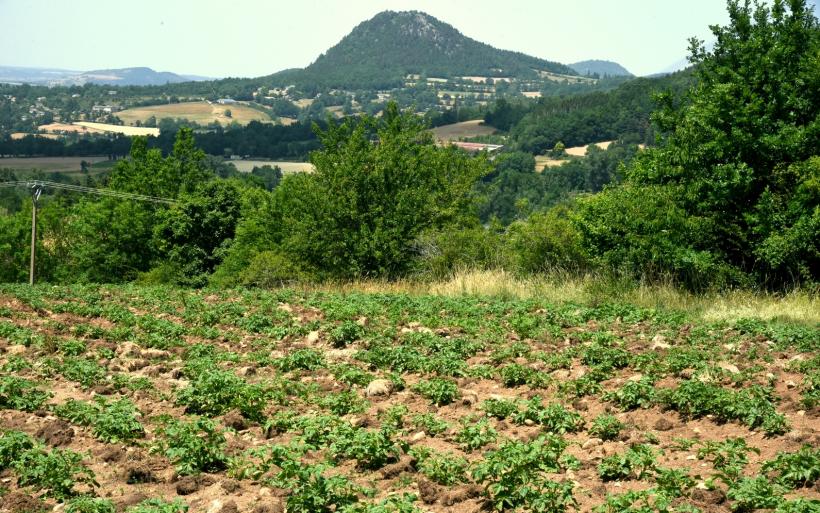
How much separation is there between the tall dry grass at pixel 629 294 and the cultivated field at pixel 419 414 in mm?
935

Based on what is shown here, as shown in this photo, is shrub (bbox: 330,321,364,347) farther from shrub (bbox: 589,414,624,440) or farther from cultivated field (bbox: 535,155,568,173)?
cultivated field (bbox: 535,155,568,173)

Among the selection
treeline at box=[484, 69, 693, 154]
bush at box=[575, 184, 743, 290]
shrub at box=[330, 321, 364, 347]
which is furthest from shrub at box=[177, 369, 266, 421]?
treeline at box=[484, 69, 693, 154]

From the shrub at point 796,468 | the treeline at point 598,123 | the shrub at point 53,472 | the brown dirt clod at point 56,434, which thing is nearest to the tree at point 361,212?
the brown dirt clod at point 56,434

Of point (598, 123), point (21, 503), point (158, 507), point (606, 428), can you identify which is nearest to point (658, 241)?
point (606, 428)

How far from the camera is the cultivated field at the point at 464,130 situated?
6029 inches

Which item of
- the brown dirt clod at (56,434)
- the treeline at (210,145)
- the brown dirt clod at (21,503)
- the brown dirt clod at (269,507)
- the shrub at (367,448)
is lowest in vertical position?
the treeline at (210,145)

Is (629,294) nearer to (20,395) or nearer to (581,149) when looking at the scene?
(20,395)

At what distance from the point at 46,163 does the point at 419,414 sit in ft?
467

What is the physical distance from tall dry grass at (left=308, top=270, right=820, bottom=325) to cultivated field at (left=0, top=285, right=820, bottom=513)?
935mm

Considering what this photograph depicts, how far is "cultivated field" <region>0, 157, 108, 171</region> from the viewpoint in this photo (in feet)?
420

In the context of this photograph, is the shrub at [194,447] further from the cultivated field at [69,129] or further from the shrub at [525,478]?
the cultivated field at [69,129]

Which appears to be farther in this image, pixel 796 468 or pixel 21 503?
pixel 21 503

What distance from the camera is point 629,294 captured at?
1341 cm

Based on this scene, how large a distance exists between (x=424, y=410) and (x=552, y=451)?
1.87 meters
